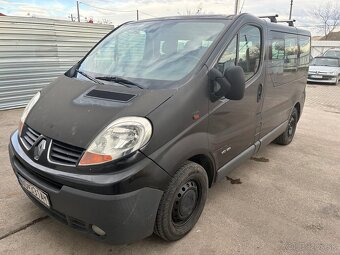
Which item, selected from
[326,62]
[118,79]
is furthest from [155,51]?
[326,62]

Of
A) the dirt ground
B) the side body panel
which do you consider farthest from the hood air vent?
the side body panel

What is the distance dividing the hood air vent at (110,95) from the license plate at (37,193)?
31.7 inches

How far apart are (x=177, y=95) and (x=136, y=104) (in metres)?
0.32

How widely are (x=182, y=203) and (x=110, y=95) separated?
1.04m

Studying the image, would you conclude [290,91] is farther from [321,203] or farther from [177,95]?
[177,95]

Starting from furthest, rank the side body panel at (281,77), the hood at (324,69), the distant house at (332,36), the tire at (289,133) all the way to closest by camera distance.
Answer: the distant house at (332,36) → the hood at (324,69) → the tire at (289,133) → the side body panel at (281,77)

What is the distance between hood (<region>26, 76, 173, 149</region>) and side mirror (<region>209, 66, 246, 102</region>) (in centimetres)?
42

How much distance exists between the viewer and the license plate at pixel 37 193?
2060 millimetres

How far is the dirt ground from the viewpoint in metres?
2.38

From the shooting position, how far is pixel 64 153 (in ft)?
6.51

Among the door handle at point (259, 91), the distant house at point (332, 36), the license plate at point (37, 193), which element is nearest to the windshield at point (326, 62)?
the door handle at point (259, 91)

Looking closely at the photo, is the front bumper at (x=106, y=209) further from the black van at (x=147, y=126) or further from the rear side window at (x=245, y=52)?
the rear side window at (x=245, y=52)

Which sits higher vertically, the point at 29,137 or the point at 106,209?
the point at 29,137

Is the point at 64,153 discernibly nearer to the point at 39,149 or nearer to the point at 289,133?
the point at 39,149
